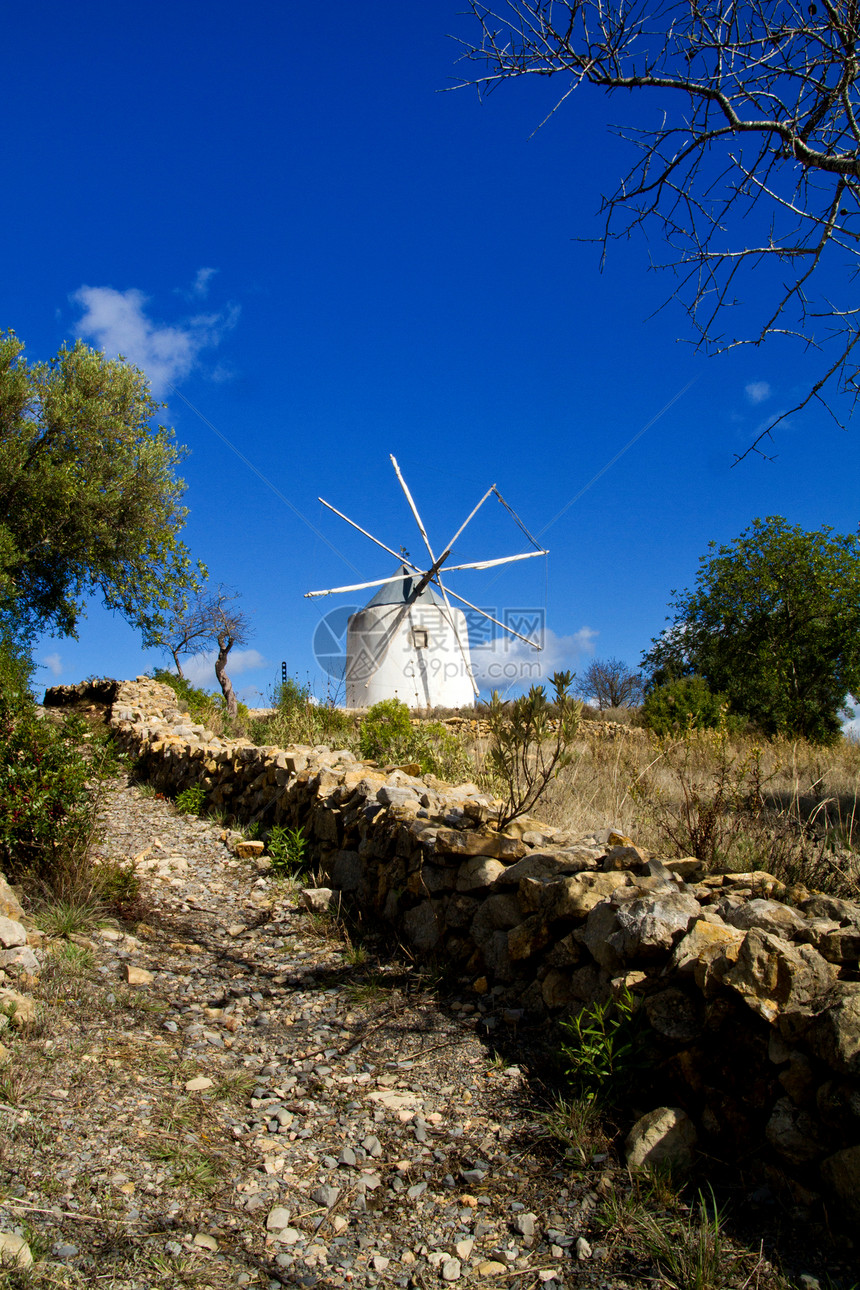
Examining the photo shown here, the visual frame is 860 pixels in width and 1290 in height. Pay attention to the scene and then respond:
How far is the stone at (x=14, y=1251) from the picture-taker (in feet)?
5.89

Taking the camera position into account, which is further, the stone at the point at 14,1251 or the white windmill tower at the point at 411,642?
the white windmill tower at the point at 411,642

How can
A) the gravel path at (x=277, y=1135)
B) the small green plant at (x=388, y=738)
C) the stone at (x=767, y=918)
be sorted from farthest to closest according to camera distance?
the small green plant at (x=388, y=738) → the stone at (x=767, y=918) → the gravel path at (x=277, y=1135)

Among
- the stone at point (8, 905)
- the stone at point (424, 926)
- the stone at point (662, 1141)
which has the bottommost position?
the stone at point (662, 1141)

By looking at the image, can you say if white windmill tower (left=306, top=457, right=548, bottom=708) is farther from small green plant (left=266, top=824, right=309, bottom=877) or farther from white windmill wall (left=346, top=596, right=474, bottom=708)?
small green plant (left=266, top=824, right=309, bottom=877)

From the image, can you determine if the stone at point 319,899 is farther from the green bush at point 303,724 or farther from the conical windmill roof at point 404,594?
the conical windmill roof at point 404,594

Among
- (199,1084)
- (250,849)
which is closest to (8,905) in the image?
(199,1084)

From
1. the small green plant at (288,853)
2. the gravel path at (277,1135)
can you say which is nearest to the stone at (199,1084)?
the gravel path at (277,1135)

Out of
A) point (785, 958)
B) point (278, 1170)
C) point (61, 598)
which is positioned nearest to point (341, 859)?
point (278, 1170)

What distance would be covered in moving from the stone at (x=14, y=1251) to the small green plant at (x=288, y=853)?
138 inches

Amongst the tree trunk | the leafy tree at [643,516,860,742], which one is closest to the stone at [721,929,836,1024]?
the leafy tree at [643,516,860,742]

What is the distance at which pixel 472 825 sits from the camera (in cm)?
410

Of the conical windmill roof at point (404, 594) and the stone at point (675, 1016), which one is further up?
the conical windmill roof at point (404, 594)

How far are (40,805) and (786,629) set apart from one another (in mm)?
16994

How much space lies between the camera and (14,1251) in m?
1.82
